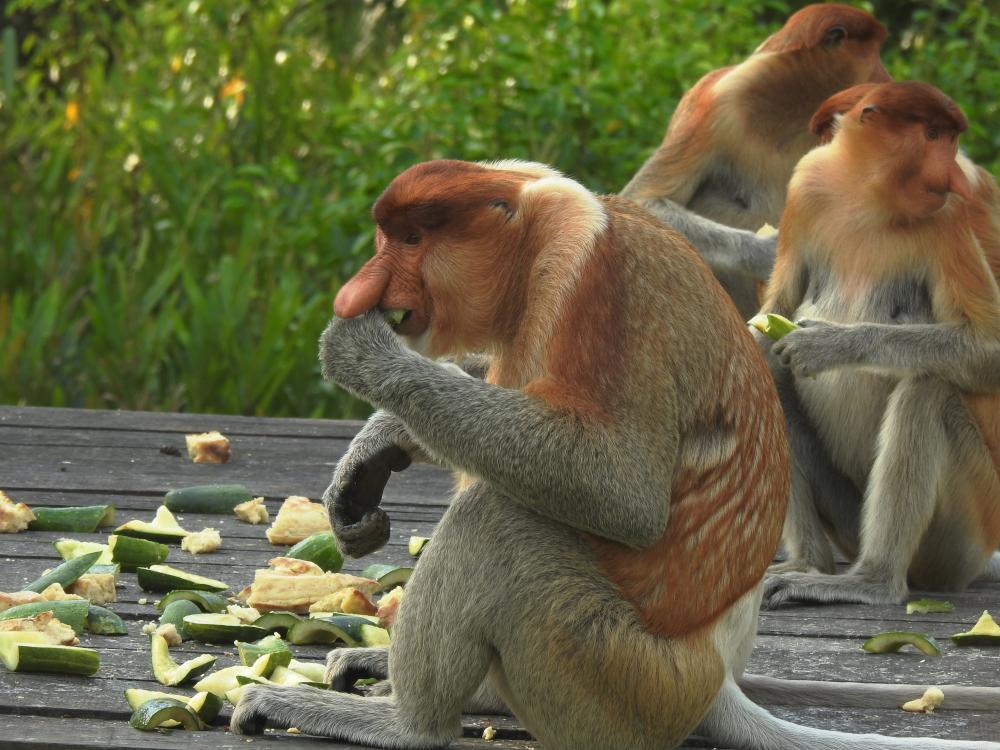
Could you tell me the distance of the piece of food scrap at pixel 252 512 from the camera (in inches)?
140

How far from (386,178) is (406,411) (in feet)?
12.5

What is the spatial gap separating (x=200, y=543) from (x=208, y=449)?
3.07ft

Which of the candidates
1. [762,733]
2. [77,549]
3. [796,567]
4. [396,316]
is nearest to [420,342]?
[396,316]

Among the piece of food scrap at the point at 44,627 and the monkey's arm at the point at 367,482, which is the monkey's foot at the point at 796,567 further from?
the piece of food scrap at the point at 44,627

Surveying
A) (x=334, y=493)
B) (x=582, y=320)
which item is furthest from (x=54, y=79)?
(x=582, y=320)

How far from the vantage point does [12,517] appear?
10.8ft

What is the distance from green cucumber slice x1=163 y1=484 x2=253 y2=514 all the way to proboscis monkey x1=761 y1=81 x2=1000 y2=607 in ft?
4.91

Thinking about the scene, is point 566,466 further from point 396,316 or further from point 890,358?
point 890,358

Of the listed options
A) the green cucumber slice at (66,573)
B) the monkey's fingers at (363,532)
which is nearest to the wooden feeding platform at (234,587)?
the green cucumber slice at (66,573)

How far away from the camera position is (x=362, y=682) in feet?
8.14

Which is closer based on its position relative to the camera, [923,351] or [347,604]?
[347,604]

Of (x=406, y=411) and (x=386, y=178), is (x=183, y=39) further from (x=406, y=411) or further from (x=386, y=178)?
(x=406, y=411)

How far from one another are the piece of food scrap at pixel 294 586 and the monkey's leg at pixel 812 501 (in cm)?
117

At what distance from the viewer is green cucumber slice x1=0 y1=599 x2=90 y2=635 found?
2.51 m
